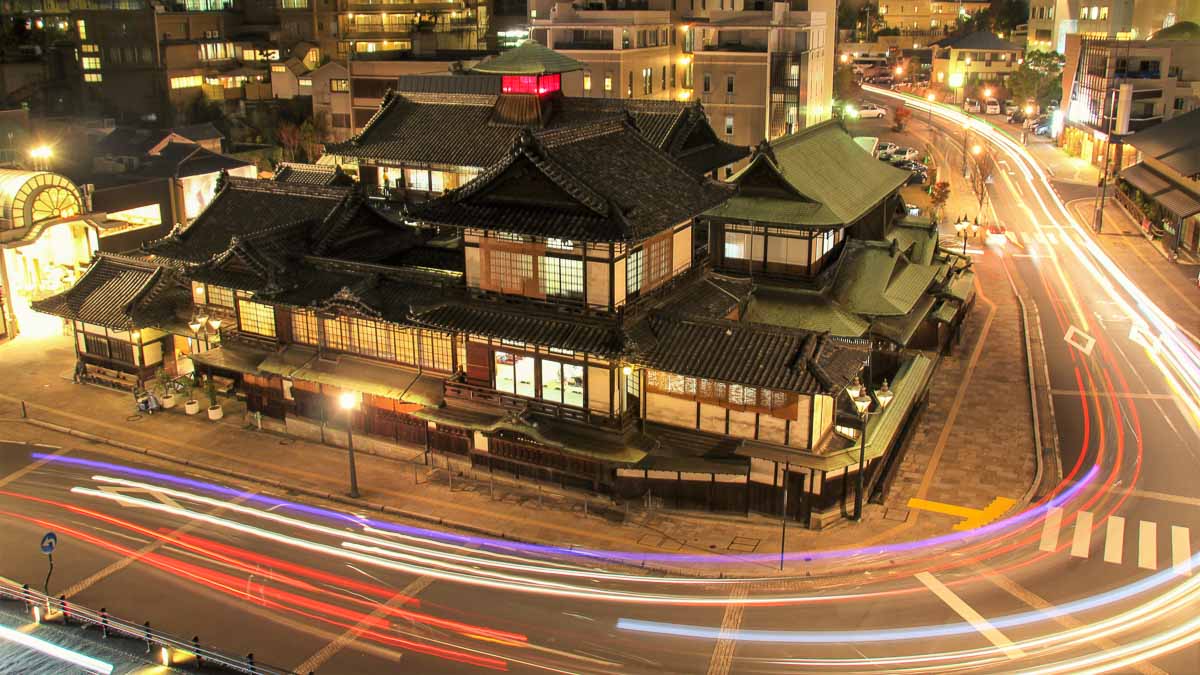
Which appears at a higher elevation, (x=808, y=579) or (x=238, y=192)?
(x=238, y=192)

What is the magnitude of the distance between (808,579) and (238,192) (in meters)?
37.1

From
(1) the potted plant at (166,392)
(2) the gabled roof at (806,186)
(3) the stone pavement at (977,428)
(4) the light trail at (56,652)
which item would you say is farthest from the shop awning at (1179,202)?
(4) the light trail at (56,652)

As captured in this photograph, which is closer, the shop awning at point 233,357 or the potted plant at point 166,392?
the shop awning at point 233,357

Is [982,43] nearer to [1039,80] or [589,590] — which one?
[1039,80]

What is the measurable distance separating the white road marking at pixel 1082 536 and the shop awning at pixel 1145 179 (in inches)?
2124

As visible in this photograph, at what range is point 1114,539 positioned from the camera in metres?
36.3

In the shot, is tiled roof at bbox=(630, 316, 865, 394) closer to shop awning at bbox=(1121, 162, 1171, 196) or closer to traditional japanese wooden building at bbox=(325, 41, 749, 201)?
traditional japanese wooden building at bbox=(325, 41, 749, 201)

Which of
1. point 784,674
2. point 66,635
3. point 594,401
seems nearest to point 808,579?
point 784,674

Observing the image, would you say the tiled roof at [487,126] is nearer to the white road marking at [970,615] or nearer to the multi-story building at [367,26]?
the white road marking at [970,615]

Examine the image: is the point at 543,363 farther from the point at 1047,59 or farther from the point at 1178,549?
the point at 1047,59

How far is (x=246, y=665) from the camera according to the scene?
27.5m

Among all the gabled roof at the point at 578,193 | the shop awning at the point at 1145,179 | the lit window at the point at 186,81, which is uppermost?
the lit window at the point at 186,81

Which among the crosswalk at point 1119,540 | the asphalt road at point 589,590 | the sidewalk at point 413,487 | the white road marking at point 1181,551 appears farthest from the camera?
the sidewalk at point 413,487

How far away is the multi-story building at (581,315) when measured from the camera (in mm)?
36906
